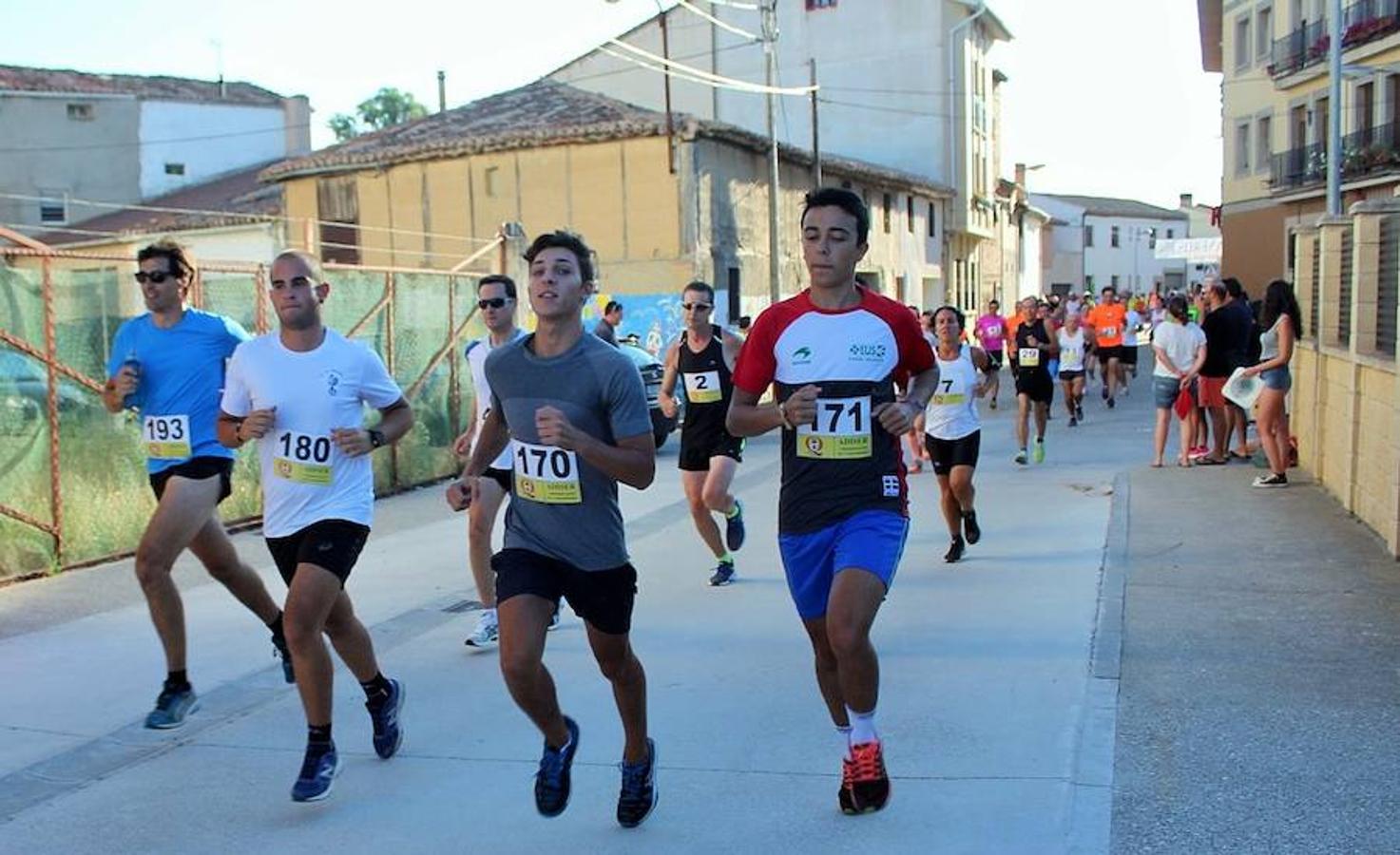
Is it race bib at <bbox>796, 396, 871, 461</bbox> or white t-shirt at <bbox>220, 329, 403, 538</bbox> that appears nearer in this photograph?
race bib at <bbox>796, 396, 871, 461</bbox>

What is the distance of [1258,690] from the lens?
5.87 m

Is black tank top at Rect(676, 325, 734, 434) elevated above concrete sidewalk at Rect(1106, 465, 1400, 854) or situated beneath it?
elevated above

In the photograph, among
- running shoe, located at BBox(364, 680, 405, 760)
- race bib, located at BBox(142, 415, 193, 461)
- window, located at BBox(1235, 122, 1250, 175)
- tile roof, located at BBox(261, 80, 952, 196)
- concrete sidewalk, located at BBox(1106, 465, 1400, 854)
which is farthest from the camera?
window, located at BBox(1235, 122, 1250, 175)

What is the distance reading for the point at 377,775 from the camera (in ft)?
16.8

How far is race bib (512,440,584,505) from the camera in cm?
431

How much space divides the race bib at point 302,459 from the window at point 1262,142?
143 feet

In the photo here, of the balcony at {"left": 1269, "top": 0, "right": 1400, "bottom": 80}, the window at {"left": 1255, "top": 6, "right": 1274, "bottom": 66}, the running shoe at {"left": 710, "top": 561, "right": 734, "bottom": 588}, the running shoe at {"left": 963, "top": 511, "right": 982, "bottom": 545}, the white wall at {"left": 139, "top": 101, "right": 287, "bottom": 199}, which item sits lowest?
the running shoe at {"left": 710, "top": 561, "right": 734, "bottom": 588}

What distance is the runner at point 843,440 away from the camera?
4375 mm

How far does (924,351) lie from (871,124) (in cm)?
4169

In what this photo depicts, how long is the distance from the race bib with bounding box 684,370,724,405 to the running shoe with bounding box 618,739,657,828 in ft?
13.3

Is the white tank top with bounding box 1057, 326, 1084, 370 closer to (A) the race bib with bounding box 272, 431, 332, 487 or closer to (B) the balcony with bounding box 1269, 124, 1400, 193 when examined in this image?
(A) the race bib with bounding box 272, 431, 332, 487

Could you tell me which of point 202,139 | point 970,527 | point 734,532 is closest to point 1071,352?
point 970,527

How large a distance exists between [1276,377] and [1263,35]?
118 ft

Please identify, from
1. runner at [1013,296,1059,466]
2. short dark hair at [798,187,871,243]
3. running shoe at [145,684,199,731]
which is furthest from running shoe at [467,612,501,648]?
runner at [1013,296,1059,466]
